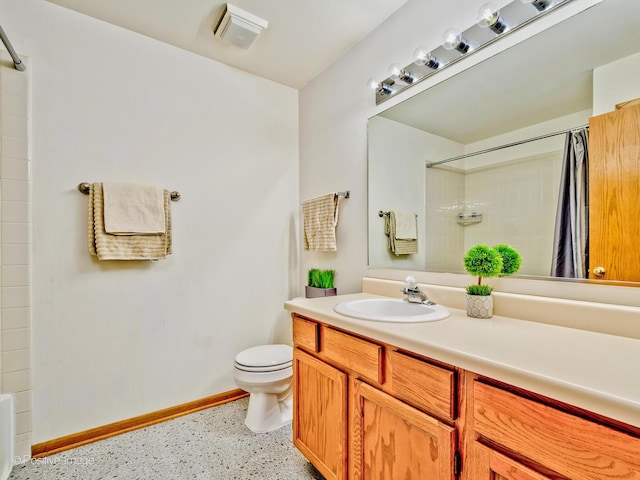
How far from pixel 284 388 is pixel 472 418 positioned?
1.31 metres

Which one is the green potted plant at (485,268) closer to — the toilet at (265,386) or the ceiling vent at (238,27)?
the toilet at (265,386)

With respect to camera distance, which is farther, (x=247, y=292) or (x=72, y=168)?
(x=247, y=292)

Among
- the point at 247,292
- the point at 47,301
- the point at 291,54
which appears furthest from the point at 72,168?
the point at 291,54

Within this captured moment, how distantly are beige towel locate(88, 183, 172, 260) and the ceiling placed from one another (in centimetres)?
97

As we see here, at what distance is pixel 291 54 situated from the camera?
2115 mm

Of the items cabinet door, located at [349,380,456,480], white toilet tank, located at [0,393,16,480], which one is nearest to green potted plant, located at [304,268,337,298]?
cabinet door, located at [349,380,456,480]

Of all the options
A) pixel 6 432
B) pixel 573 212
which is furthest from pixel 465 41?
pixel 6 432

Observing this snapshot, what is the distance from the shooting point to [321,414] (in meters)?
1.33

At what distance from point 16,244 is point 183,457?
137 centimetres

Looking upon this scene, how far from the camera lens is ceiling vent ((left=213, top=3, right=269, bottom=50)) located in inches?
67.6

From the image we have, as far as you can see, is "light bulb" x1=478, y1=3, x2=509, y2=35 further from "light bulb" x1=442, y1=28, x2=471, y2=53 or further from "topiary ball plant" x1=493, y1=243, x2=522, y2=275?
"topiary ball plant" x1=493, y1=243, x2=522, y2=275

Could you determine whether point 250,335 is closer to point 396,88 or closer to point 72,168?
point 72,168

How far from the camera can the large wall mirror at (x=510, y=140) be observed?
3.47ft

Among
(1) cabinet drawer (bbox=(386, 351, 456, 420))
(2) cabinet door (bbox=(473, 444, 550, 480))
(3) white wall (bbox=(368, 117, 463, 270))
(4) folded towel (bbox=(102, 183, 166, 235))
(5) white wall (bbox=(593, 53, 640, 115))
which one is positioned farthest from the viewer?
(4) folded towel (bbox=(102, 183, 166, 235))
